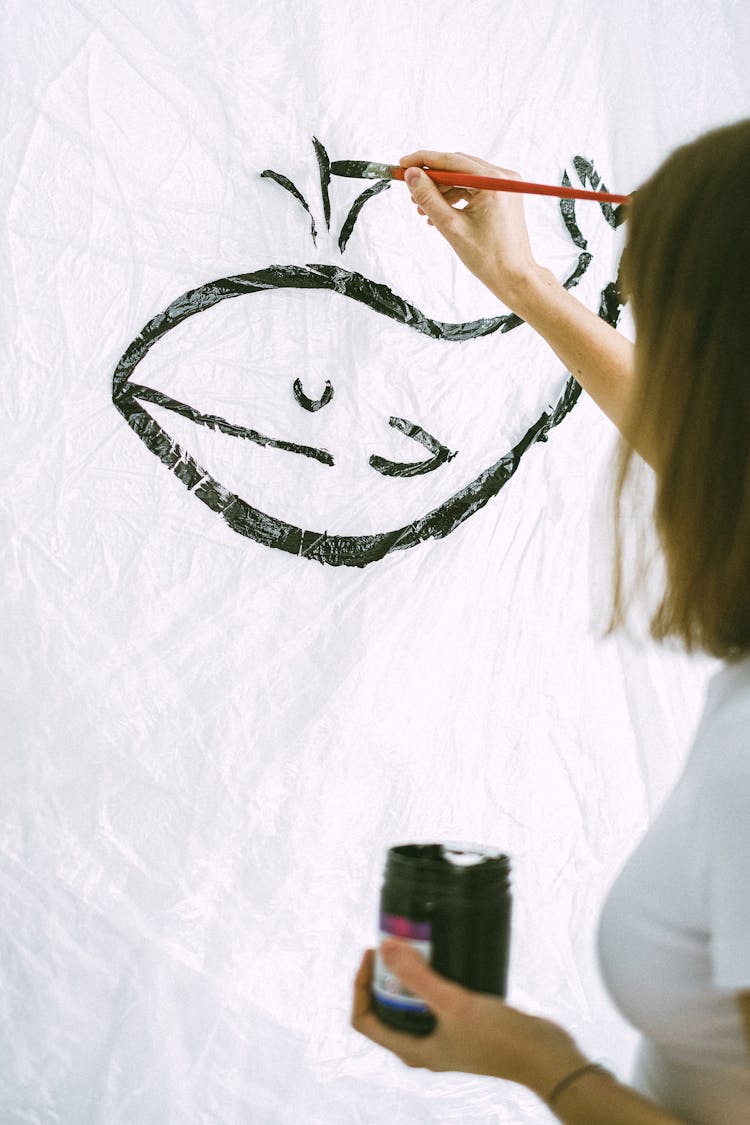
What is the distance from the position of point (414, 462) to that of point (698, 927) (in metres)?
0.59

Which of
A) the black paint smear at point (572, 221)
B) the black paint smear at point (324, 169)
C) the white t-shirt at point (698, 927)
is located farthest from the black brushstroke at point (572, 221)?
the white t-shirt at point (698, 927)

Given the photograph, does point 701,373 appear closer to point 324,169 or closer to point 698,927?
point 698,927

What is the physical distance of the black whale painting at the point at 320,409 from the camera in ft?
2.79

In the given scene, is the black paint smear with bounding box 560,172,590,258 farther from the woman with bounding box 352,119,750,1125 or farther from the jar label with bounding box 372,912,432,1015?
the jar label with bounding box 372,912,432,1015

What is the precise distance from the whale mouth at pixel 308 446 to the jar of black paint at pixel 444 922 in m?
0.48

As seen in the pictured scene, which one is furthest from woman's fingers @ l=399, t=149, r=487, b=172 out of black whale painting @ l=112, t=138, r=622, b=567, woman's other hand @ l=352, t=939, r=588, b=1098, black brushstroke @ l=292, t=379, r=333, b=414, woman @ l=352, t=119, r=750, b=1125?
woman's other hand @ l=352, t=939, r=588, b=1098

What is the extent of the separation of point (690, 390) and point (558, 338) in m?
0.37

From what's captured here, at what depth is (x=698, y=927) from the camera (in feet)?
1.44

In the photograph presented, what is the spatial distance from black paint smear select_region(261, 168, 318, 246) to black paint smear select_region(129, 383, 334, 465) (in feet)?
0.55

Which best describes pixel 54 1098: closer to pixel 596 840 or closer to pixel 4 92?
pixel 596 840

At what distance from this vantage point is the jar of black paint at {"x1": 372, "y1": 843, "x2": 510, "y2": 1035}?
0.48 metres

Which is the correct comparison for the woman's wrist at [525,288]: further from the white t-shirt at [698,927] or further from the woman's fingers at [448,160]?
the white t-shirt at [698,927]

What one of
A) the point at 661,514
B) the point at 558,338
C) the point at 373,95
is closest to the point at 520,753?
the point at 558,338

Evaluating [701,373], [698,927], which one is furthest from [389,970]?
[701,373]
